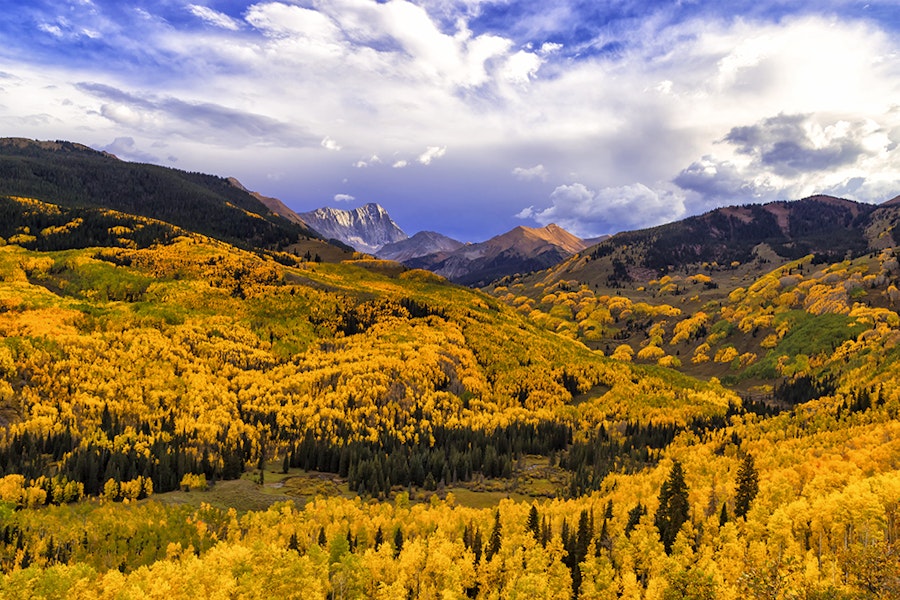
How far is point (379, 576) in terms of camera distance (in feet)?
340

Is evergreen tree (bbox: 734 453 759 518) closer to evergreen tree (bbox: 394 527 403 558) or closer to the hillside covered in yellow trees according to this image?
the hillside covered in yellow trees

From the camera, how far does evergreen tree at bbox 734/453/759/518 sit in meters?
120

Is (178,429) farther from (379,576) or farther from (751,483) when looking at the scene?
(751,483)

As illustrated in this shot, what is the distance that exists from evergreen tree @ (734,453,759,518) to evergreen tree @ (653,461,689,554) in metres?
12.0

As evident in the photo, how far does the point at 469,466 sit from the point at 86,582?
103839mm

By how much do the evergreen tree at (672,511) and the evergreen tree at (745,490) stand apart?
1197 centimetres

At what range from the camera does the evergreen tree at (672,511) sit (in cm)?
11225

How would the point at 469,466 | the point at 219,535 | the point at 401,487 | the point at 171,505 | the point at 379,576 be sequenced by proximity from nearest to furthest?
the point at 379,576
the point at 219,535
the point at 171,505
the point at 401,487
the point at 469,466

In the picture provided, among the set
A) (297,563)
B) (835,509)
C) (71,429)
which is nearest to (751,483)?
(835,509)

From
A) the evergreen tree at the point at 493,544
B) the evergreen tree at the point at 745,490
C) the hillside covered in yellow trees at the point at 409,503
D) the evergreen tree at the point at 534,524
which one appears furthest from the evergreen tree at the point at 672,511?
the evergreen tree at the point at 493,544

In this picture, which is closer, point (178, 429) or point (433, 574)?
point (433, 574)

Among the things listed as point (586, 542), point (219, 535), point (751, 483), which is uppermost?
point (751, 483)

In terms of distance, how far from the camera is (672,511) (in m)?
116

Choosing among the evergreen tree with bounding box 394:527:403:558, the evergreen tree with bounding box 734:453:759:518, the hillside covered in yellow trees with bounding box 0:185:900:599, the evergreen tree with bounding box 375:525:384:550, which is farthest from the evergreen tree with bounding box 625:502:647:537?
the evergreen tree with bounding box 375:525:384:550
